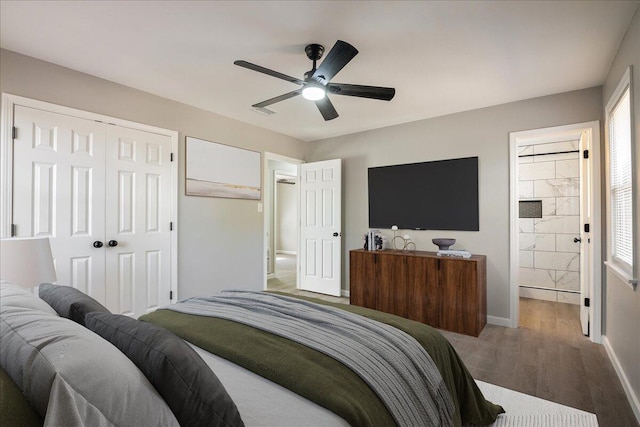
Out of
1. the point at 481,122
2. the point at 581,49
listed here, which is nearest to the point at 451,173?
the point at 481,122

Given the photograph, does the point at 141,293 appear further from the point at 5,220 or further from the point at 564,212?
the point at 564,212

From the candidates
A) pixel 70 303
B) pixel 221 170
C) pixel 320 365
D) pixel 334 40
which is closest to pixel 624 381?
pixel 320 365

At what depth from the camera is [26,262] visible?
65.7 inches

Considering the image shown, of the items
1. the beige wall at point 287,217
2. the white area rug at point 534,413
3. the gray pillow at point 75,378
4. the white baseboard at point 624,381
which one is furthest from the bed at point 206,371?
the beige wall at point 287,217

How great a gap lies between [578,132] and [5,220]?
5143 millimetres

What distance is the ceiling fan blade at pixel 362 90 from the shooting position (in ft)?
7.77

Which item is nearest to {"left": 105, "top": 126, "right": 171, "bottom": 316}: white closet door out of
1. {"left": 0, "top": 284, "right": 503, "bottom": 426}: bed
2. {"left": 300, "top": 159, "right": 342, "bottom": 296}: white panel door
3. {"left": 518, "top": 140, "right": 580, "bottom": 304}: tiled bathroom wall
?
{"left": 0, "top": 284, "right": 503, "bottom": 426}: bed

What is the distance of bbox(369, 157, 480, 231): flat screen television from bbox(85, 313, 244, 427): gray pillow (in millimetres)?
3591

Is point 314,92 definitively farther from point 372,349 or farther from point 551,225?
point 551,225

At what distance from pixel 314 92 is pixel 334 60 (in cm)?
35

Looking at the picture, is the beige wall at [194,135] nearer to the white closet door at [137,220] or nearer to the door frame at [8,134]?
the door frame at [8,134]

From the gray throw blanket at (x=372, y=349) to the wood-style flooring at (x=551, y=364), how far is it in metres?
1.26

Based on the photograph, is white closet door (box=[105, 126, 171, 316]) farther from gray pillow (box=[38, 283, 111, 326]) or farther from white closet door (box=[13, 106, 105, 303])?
gray pillow (box=[38, 283, 111, 326])

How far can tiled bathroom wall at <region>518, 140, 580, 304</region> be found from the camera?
4504 mm
